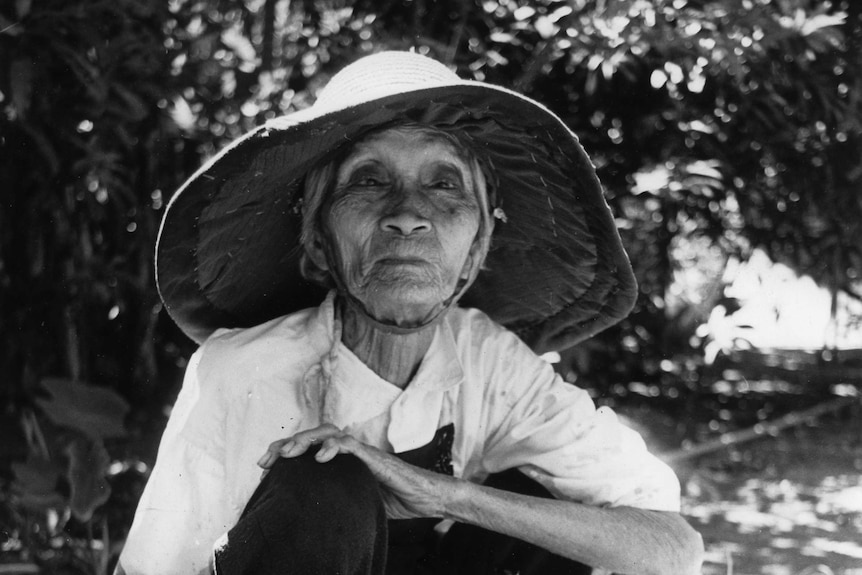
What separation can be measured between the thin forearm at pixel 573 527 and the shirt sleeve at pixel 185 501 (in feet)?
1.22

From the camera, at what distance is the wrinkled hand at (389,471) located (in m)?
1.36

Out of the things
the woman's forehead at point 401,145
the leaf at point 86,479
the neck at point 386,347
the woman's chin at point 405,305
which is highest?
the woman's forehead at point 401,145

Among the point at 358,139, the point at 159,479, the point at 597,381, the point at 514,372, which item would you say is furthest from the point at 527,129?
the point at 597,381

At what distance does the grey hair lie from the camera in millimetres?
1653

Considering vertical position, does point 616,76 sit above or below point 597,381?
above

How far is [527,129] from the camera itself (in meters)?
1.65

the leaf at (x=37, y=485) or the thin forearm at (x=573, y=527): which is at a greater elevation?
the thin forearm at (x=573, y=527)

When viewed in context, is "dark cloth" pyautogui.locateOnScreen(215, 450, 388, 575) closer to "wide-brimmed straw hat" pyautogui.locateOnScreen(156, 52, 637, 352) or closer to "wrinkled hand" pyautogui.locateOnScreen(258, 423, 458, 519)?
"wrinkled hand" pyautogui.locateOnScreen(258, 423, 458, 519)

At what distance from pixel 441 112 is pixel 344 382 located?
0.48m

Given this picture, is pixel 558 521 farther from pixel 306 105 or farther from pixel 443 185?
pixel 306 105

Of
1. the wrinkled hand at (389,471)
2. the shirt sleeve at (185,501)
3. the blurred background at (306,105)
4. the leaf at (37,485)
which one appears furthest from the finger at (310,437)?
the leaf at (37,485)

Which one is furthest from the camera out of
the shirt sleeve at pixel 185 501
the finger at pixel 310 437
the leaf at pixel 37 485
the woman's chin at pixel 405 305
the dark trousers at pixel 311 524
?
the leaf at pixel 37 485

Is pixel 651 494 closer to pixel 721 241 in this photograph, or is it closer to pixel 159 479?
pixel 159 479

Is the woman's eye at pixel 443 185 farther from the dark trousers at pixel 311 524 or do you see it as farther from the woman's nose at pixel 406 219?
the dark trousers at pixel 311 524
